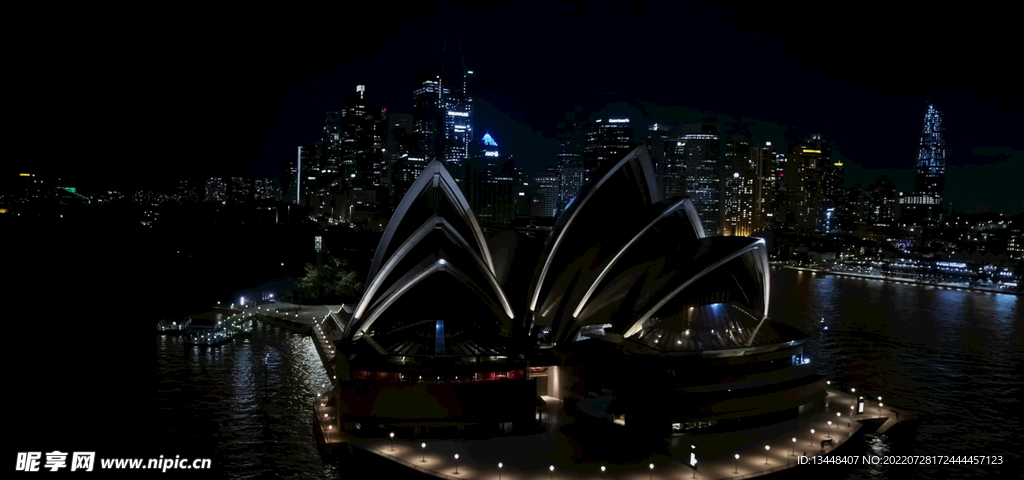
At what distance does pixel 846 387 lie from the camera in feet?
101

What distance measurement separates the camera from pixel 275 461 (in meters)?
21.4

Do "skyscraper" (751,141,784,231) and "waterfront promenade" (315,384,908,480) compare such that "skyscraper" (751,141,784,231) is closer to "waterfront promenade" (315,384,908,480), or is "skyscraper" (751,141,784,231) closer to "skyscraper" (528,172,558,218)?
"skyscraper" (528,172,558,218)

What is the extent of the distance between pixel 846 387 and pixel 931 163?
187564 mm

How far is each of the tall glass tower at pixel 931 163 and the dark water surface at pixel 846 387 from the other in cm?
15285

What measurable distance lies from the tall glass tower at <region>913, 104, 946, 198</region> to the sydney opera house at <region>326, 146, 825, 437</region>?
620 feet

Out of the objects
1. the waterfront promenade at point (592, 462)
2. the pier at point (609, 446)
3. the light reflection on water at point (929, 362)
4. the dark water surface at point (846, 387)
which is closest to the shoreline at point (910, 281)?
the light reflection on water at point (929, 362)

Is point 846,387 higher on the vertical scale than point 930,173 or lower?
lower

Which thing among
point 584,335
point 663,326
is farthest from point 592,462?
point 584,335

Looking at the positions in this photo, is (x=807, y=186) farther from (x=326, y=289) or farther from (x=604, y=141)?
(x=326, y=289)

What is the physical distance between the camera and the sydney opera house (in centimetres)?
2234

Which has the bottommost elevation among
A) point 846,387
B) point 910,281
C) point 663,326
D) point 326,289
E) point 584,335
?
point 846,387

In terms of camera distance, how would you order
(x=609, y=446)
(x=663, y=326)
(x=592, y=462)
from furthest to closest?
(x=663, y=326), (x=609, y=446), (x=592, y=462)

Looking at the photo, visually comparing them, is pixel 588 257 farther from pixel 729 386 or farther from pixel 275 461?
pixel 275 461

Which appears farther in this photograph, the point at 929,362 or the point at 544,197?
the point at 544,197
